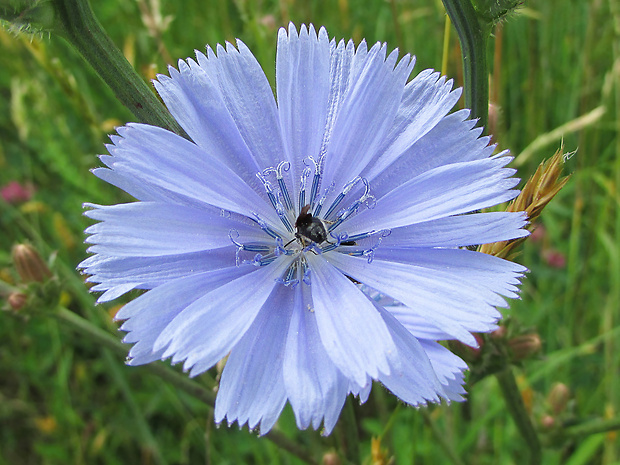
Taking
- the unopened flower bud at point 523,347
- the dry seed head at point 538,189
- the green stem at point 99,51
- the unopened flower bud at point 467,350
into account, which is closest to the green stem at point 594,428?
the unopened flower bud at point 523,347

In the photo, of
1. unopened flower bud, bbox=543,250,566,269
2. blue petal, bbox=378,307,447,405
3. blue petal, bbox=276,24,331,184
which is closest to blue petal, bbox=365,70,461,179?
blue petal, bbox=276,24,331,184

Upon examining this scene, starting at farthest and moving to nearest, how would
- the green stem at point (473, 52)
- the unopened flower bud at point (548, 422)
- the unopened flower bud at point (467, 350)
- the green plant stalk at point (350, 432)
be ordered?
the unopened flower bud at point (548, 422), the green plant stalk at point (350, 432), the unopened flower bud at point (467, 350), the green stem at point (473, 52)

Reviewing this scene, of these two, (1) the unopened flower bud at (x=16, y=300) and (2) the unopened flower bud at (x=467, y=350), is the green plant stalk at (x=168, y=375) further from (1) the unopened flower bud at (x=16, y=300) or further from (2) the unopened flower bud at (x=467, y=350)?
(2) the unopened flower bud at (x=467, y=350)

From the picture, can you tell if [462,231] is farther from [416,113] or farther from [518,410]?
[518,410]

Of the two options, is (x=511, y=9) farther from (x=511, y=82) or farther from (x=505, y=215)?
(x=511, y=82)

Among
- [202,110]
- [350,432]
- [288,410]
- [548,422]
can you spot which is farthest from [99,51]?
[288,410]

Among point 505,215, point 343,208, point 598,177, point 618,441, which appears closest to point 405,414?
point 618,441

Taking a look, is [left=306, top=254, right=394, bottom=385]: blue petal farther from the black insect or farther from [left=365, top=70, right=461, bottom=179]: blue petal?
[left=365, top=70, right=461, bottom=179]: blue petal
